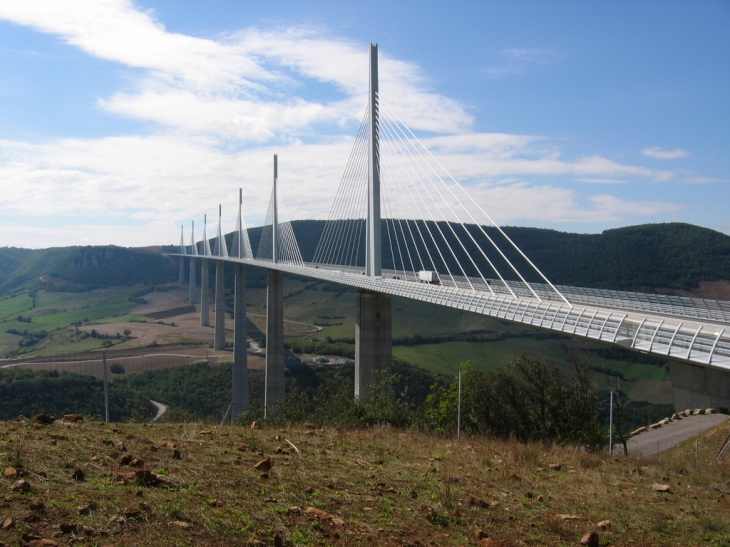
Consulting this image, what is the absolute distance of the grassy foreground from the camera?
18.2ft

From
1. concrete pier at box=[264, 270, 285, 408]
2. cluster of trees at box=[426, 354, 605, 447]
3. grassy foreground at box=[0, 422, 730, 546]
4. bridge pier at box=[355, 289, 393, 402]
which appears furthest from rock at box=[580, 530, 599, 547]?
concrete pier at box=[264, 270, 285, 408]

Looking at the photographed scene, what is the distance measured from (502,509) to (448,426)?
8.86 m

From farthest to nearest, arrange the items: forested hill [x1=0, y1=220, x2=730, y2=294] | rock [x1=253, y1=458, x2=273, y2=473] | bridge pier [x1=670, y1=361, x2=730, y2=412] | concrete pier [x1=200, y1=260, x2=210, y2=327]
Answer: concrete pier [x1=200, y1=260, x2=210, y2=327], forested hill [x1=0, y1=220, x2=730, y2=294], bridge pier [x1=670, y1=361, x2=730, y2=412], rock [x1=253, y1=458, x2=273, y2=473]

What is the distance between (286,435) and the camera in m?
10.5

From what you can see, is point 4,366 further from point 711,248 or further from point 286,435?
point 711,248

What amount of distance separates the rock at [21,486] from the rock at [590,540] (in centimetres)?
538

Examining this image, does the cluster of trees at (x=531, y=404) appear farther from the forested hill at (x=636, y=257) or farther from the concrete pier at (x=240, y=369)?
the forested hill at (x=636, y=257)

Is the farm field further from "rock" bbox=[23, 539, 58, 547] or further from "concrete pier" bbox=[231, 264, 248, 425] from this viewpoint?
"rock" bbox=[23, 539, 58, 547]

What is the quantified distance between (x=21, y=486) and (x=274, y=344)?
1596 inches

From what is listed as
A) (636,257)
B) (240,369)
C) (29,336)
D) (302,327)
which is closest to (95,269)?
(29,336)

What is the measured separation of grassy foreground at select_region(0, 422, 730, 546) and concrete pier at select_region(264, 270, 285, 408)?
35734 mm

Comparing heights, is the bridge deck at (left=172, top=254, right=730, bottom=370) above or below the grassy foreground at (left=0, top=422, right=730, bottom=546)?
above

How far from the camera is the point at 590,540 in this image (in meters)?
6.23

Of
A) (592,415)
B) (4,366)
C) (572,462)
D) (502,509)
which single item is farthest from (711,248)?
(4,366)
